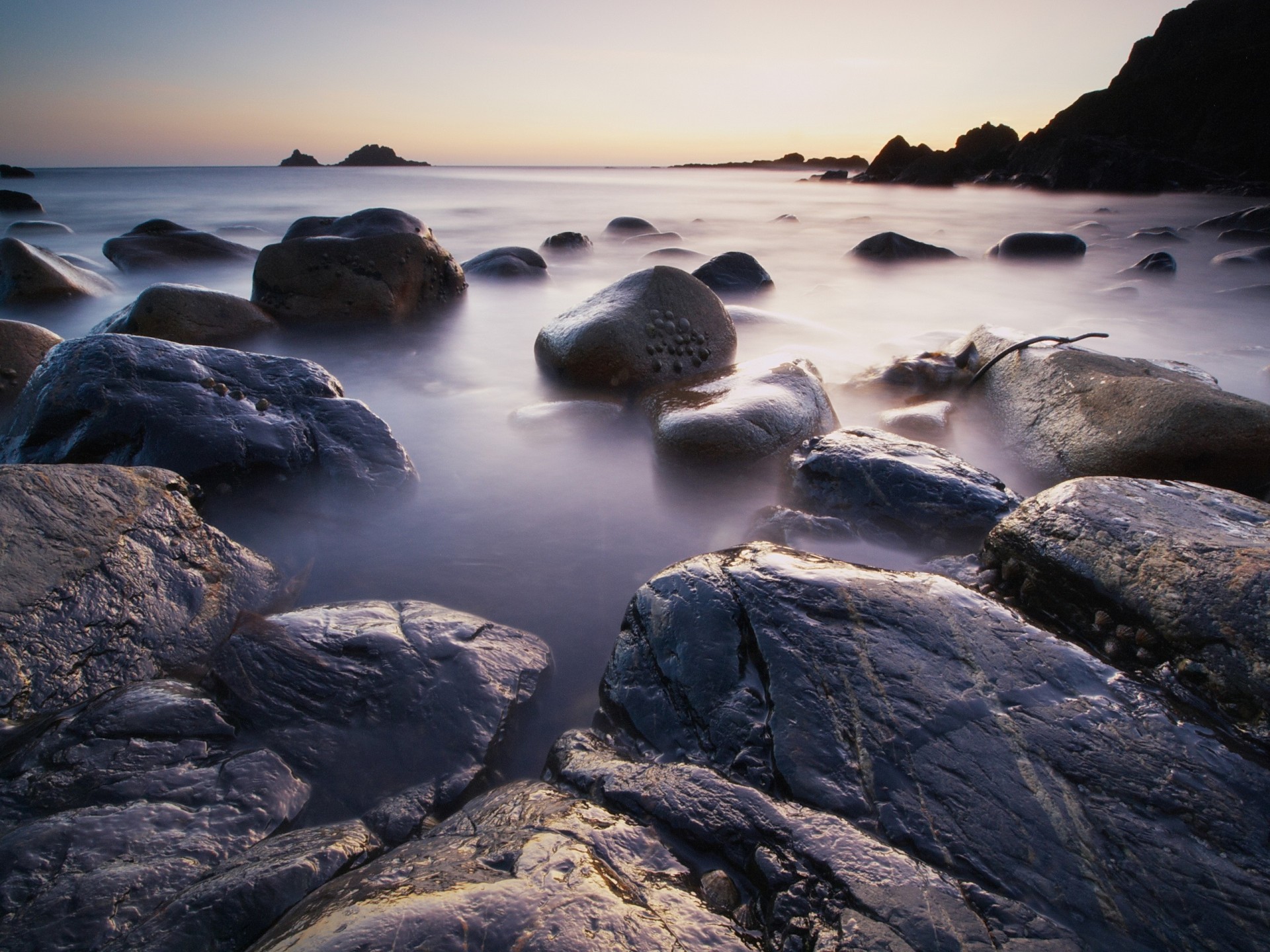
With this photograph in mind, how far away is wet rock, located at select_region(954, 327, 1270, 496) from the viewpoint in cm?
322

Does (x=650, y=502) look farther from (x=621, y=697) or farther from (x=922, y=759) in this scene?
(x=922, y=759)

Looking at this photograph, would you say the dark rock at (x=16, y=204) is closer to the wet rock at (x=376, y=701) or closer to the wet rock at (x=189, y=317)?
the wet rock at (x=189, y=317)

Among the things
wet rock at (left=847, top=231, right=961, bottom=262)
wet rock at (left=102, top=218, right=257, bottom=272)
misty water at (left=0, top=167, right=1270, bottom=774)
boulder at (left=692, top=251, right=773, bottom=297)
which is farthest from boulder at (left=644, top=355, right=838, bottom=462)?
wet rock at (left=847, top=231, right=961, bottom=262)

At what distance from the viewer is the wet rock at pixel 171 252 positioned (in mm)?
9656

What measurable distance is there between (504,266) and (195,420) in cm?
736

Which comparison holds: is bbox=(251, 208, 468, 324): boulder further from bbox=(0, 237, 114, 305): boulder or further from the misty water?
bbox=(0, 237, 114, 305): boulder

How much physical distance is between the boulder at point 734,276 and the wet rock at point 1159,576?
7.43 metres

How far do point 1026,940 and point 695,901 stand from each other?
63cm

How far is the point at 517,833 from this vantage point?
1.48 metres

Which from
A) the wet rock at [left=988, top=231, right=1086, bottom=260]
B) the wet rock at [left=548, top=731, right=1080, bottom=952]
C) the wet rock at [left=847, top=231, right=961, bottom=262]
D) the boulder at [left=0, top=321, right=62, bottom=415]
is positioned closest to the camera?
the wet rock at [left=548, top=731, right=1080, bottom=952]

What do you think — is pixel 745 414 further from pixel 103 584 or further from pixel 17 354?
pixel 17 354

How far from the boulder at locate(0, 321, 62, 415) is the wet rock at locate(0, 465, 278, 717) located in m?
2.66

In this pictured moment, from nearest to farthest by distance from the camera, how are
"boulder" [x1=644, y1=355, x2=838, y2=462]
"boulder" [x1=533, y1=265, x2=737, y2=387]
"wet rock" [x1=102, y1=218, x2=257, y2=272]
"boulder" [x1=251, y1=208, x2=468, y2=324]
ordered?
1. "boulder" [x1=644, y1=355, x2=838, y2=462]
2. "boulder" [x1=533, y1=265, x2=737, y2=387]
3. "boulder" [x1=251, y1=208, x2=468, y2=324]
4. "wet rock" [x1=102, y1=218, x2=257, y2=272]

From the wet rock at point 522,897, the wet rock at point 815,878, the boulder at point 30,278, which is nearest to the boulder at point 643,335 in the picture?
the wet rock at point 815,878
